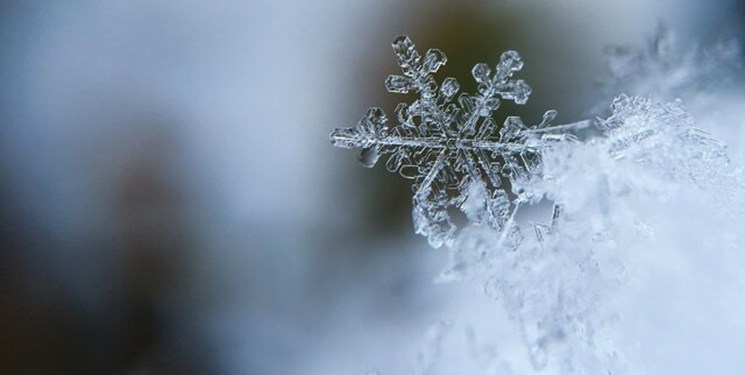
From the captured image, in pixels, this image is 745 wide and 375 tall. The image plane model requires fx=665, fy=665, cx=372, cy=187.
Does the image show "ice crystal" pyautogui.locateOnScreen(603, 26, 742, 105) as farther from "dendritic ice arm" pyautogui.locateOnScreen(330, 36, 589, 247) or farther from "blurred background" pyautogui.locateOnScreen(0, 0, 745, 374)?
"dendritic ice arm" pyautogui.locateOnScreen(330, 36, 589, 247)

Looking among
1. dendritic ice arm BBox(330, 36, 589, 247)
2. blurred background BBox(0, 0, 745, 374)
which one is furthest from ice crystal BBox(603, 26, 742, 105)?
dendritic ice arm BBox(330, 36, 589, 247)

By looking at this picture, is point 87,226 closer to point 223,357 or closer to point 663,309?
point 223,357

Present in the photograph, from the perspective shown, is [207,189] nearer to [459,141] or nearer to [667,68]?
[459,141]

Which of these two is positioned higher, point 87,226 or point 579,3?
point 579,3

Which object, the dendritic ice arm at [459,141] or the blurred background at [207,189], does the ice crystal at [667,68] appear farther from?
the dendritic ice arm at [459,141]

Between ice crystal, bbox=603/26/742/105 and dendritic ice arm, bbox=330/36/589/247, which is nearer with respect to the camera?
dendritic ice arm, bbox=330/36/589/247

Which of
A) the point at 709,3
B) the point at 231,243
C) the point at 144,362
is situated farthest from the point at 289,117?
the point at 709,3
